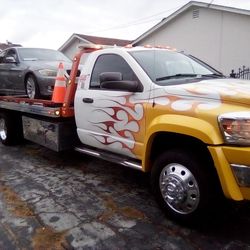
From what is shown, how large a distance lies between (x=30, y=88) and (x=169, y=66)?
151 inches

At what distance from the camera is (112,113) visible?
4.74m

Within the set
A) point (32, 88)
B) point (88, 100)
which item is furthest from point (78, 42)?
point (88, 100)

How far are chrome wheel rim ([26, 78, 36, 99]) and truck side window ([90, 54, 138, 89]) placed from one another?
8.23 feet

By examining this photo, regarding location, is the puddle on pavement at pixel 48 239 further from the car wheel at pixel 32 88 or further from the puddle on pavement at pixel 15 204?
the car wheel at pixel 32 88

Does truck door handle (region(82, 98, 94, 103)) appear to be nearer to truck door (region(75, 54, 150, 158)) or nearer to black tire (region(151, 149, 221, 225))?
truck door (region(75, 54, 150, 158))

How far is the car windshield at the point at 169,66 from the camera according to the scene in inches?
174

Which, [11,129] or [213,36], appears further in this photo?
[213,36]

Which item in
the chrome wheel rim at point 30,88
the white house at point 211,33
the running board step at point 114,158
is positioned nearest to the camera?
the running board step at point 114,158

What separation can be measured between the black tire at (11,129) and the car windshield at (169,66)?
157 inches

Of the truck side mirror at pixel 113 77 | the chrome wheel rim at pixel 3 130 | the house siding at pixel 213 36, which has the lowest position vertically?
the chrome wheel rim at pixel 3 130

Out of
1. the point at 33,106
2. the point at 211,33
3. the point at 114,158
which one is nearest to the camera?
the point at 114,158

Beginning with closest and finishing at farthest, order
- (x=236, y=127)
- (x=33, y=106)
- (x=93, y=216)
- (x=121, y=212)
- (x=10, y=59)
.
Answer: (x=236, y=127) < (x=93, y=216) < (x=121, y=212) < (x=33, y=106) < (x=10, y=59)

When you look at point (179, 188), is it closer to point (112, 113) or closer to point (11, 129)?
point (112, 113)

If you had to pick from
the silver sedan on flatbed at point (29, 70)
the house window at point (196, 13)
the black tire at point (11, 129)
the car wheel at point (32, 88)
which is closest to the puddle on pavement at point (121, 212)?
the silver sedan on flatbed at point (29, 70)
